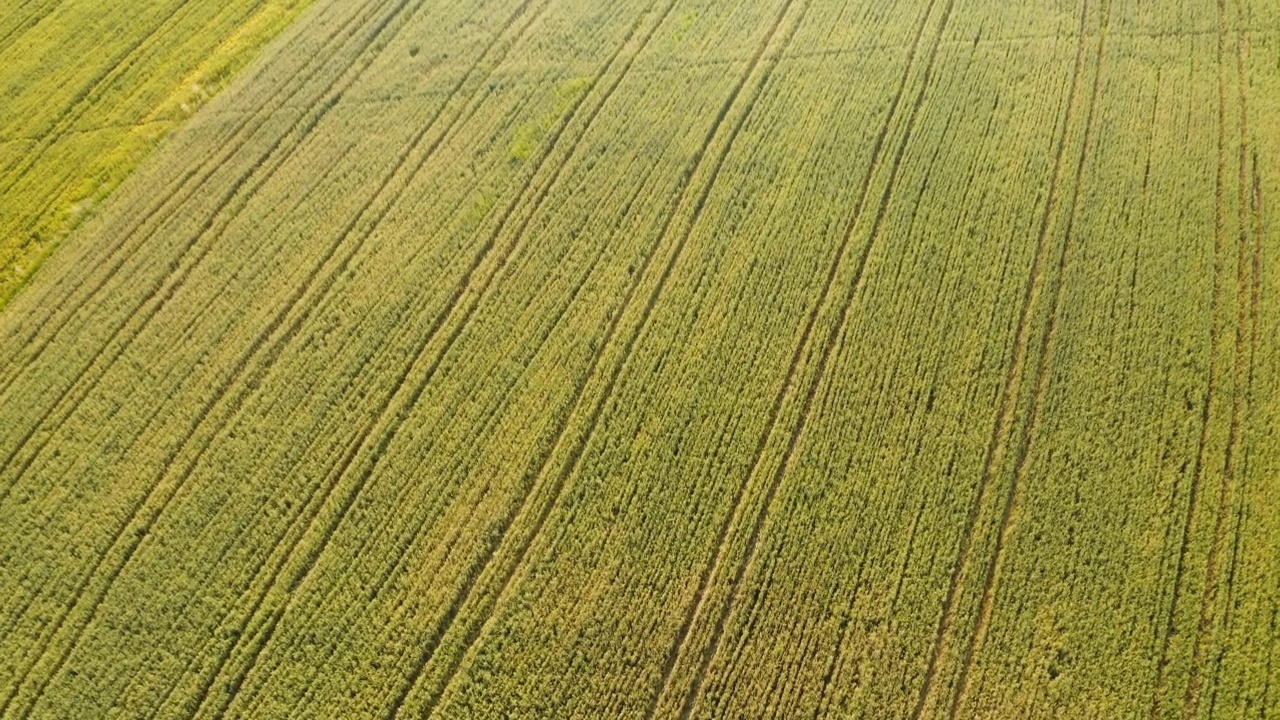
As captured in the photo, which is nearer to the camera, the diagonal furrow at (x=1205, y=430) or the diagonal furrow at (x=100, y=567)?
the diagonal furrow at (x=1205, y=430)

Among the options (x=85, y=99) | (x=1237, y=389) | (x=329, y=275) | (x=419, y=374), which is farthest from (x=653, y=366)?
(x=85, y=99)

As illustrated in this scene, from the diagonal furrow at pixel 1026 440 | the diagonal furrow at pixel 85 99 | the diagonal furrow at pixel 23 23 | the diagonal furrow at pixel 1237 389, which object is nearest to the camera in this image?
the diagonal furrow at pixel 1237 389

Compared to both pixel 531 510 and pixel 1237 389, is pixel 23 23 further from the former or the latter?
pixel 1237 389

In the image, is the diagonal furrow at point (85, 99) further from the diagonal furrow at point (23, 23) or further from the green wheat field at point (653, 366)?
the diagonal furrow at point (23, 23)

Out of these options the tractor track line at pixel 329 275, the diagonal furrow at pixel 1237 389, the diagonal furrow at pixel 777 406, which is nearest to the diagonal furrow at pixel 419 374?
the tractor track line at pixel 329 275

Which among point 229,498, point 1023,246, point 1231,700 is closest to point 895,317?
point 1023,246

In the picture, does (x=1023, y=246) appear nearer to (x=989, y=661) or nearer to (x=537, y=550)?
(x=989, y=661)

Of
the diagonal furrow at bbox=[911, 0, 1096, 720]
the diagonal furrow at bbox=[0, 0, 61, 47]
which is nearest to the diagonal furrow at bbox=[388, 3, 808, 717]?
the diagonal furrow at bbox=[911, 0, 1096, 720]

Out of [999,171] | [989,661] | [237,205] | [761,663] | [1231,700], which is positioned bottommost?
[1231,700]
